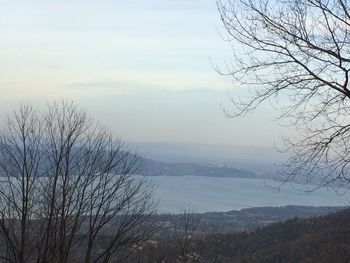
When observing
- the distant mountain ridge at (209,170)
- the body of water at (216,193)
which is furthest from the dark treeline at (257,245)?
the distant mountain ridge at (209,170)

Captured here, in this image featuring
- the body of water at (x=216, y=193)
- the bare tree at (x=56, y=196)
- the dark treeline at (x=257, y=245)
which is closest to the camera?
the bare tree at (x=56, y=196)

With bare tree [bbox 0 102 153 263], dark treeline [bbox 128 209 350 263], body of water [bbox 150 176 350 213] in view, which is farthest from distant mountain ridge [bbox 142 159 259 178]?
bare tree [bbox 0 102 153 263]

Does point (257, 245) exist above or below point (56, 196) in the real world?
below

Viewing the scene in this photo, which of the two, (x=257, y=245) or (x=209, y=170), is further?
(x=209, y=170)

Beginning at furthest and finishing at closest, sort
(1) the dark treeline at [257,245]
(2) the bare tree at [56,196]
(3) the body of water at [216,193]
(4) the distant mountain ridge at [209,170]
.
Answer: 1. (4) the distant mountain ridge at [209,170]
2. (3) the body of water at [216,193]
3. (1) the dark treeline at [257,245]
4. (2) the bare tree at [56,196]

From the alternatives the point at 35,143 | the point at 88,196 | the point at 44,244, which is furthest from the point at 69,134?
the point at 44,244

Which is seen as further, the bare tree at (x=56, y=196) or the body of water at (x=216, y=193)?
the body of water at (x=216, y=193)

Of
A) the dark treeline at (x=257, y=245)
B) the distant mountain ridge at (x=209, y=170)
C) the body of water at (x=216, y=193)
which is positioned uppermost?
the distant mountain ridge at (x=209, y=170)

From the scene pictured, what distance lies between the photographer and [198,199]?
2852 inches

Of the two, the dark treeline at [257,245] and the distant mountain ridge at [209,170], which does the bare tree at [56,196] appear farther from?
the distant mountain ridge at [209,170]

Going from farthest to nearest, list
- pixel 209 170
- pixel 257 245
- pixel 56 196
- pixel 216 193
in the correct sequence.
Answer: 1. pixel 209 170
2. pixel 216 193
3. pixel 257 245
4. pixel 56 196

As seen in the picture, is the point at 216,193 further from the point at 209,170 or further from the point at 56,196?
the point at 56,196

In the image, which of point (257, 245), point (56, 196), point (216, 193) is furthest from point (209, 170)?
point (56, 196)

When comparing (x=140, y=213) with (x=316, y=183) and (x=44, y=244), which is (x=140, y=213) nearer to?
(x=44, y=244)
